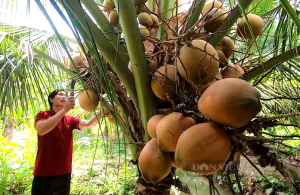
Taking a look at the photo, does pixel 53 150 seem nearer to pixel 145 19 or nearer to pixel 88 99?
pixel 88 99

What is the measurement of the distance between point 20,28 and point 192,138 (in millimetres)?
1569

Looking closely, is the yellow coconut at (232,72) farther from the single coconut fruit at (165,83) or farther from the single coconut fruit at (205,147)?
the single coconut fruit at (205,147)

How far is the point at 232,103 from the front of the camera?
500 mm

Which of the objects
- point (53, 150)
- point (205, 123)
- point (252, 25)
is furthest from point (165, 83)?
point (53, 150)

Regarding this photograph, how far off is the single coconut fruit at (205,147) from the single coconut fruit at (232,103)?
0.03 m

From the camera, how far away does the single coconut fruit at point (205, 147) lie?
0.51m

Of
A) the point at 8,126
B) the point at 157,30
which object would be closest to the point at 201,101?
the point at 157,30

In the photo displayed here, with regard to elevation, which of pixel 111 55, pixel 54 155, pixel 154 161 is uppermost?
pixel 111 55

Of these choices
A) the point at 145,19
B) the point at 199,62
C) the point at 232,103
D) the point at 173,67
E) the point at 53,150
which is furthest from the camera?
the point at 53,150

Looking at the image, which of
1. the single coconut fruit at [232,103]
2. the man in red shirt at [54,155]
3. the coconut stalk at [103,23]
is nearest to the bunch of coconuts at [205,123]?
the single coconut fruit at [232,103]

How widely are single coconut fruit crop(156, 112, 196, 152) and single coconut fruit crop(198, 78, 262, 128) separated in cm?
8

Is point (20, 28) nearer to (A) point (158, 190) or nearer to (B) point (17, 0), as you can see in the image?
(B) point (17, 0)

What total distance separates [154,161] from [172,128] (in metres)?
0.13

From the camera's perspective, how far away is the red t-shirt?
5.24 ft
